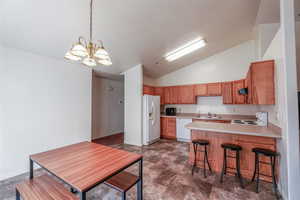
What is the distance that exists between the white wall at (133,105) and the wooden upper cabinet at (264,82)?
2.93 meters

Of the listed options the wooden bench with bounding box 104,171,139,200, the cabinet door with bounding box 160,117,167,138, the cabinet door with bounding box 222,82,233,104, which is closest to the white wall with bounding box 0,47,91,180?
the wooden bench with bounding box 104,171,139,200

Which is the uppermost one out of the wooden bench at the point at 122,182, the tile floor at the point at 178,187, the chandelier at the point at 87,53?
the chandelier at the point at 87,53

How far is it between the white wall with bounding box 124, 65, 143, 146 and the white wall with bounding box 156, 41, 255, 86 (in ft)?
6.28

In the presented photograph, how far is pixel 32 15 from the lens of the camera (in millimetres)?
1852

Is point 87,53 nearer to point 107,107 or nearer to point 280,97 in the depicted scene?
point 280,97

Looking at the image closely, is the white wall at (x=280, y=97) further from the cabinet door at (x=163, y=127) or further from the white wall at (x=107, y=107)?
the white wall at (x=107, y=107)

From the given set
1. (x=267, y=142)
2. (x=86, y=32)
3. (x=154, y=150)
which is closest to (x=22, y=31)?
(x=86, y=32)

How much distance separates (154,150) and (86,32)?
11.0 feet

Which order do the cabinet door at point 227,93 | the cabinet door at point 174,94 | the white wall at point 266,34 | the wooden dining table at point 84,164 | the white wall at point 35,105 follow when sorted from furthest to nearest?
the cabinet door at point 174,94 → the cabinet door at point 227,93 → the white wall at point 266,34 → the white wall at point 35,105 → the wooden dining table at point 84,164

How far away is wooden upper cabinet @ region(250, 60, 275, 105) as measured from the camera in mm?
2207

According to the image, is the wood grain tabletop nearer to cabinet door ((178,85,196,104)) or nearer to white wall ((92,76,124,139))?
white wall ((92,76,124,139))

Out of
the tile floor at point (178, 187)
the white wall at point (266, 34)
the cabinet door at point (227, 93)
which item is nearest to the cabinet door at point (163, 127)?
the tile floor at point (178, 187)

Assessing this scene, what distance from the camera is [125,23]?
7.77ft

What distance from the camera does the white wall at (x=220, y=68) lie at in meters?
4.25
